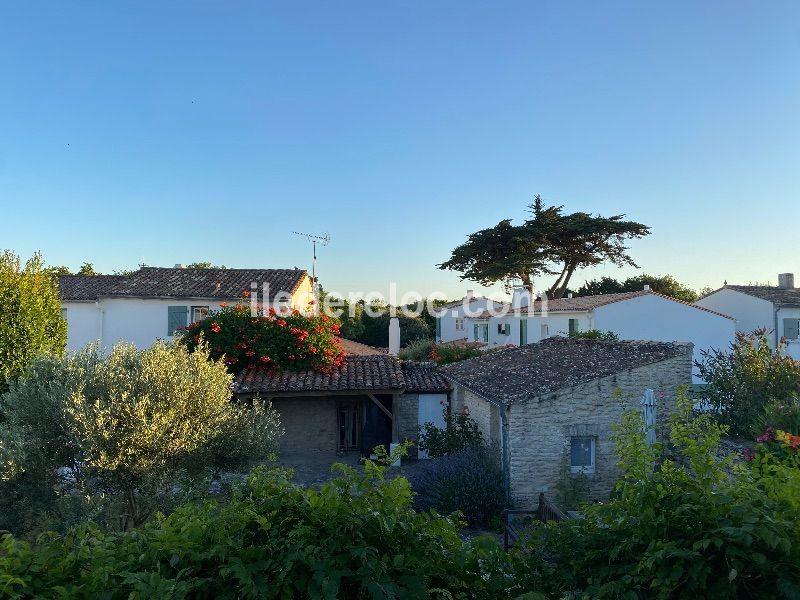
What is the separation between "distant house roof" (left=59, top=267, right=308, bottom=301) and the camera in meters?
25.4

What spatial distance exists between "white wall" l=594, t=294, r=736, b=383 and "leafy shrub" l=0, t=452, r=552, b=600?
2550 centimetres

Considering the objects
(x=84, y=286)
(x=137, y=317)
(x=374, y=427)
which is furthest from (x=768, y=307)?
(x=84, y=286)

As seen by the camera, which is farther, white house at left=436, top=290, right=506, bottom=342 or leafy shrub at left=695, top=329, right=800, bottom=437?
white house at left=436, top=290, right=506, bottom=342

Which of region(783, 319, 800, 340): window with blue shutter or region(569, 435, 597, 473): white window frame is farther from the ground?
region(783, 319, 800, 340): window with blue shutter

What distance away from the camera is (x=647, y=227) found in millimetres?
38031

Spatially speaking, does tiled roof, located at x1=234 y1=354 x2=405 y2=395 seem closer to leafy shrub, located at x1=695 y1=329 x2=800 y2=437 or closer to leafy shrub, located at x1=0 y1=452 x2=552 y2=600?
leafy shrub, located at x1=695 y1=329 x2=800 y2=437

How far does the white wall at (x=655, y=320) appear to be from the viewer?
2698cm

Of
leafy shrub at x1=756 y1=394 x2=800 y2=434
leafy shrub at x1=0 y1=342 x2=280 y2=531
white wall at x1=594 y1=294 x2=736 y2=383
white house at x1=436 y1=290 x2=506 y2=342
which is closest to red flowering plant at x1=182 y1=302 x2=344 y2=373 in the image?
leafy shrub at x1=0 y1=342 x2=280 y2=531

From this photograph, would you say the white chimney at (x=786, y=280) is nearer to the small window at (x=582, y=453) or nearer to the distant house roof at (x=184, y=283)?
the distant house roof at (x=184, y=283)

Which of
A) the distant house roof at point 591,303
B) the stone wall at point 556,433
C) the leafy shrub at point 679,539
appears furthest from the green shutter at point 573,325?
the leafy shrub at point 679,539

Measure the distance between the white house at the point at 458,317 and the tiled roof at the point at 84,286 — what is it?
25107mm

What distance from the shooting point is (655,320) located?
27.2 meters

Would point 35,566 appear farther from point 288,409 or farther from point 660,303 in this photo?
point 660,303

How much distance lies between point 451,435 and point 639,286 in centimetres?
4343
